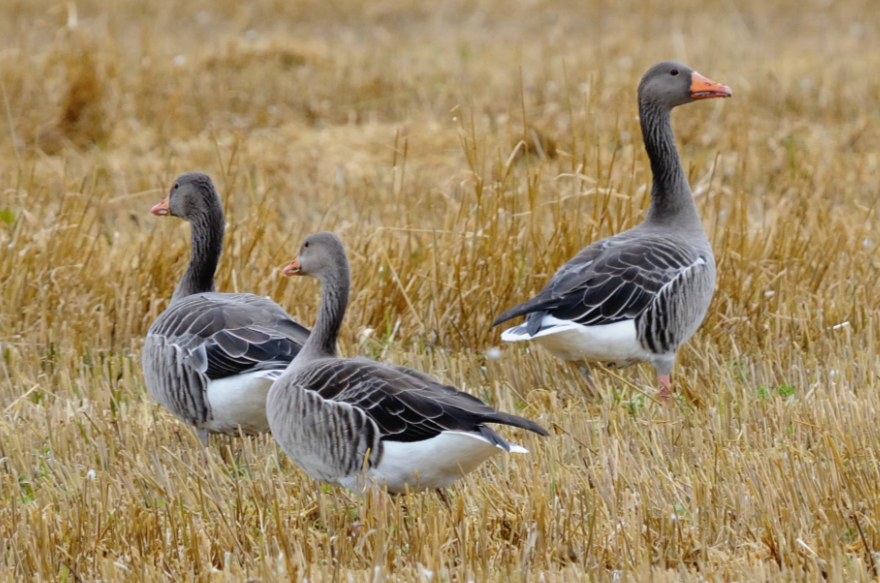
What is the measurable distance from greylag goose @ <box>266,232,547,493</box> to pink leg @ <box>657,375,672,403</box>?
1.64m

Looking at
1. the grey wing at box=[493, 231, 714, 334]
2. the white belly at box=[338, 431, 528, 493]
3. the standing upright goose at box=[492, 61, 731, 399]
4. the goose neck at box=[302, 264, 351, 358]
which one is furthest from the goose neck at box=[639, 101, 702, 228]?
the white belly at box=[338, 431, 528, 493]

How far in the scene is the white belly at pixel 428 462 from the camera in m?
3.93

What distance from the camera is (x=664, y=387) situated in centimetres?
559

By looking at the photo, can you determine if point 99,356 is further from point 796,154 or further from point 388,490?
point 796,154

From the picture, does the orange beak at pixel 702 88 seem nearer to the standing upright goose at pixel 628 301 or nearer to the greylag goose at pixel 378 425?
the standing upright goose at pixel 628 301

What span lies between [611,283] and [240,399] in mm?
1872

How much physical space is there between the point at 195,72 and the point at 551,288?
8.98 metres

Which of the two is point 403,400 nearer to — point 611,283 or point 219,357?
point 219,357

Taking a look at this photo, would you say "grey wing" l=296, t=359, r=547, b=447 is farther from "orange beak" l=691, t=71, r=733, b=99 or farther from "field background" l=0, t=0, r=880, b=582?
"orange beak" l=691, t=71, r=733, b=99

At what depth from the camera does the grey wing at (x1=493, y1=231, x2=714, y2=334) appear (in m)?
5.40

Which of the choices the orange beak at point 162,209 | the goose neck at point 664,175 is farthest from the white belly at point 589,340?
the orange beak at point 162,209

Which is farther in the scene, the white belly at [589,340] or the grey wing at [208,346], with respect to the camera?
the white belly at [589,340]


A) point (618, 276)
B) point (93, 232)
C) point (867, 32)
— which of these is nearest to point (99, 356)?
point (93, 232)

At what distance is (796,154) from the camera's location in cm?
1030
